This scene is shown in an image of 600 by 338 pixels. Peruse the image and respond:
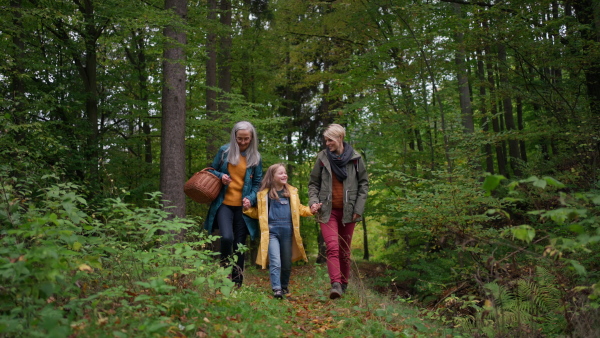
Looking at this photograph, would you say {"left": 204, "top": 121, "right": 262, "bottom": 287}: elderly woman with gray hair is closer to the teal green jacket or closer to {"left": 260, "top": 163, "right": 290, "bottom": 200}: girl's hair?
the teal green jacket

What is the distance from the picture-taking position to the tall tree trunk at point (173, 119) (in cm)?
830

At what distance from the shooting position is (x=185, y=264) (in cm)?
448

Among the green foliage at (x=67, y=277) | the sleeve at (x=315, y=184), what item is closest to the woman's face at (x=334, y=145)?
the sleeve at (x=315, y=184)

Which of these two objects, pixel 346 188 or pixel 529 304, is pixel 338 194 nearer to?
pixel 346 188

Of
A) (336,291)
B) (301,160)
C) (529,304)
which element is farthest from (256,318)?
(301,160)

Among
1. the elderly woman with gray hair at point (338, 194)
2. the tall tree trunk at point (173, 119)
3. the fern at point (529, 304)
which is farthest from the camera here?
the tall tree trunk at point (173, 119)

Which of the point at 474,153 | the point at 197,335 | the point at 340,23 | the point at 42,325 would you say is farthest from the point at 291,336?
the point at 340,23

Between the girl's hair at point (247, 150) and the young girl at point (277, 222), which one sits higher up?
the girl's hair at point (247, 150)

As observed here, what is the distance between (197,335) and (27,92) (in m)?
10.1

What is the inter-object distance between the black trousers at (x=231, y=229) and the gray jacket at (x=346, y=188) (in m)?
0.99

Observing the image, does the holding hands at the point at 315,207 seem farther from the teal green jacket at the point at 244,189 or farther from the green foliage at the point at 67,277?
the green foliage at the point at 67,277

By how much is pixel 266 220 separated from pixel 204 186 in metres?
0.91

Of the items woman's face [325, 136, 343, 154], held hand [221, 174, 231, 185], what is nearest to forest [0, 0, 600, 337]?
held hand [221, 174, 231, 185]

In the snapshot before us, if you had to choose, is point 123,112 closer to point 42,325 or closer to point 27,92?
point 27,92
